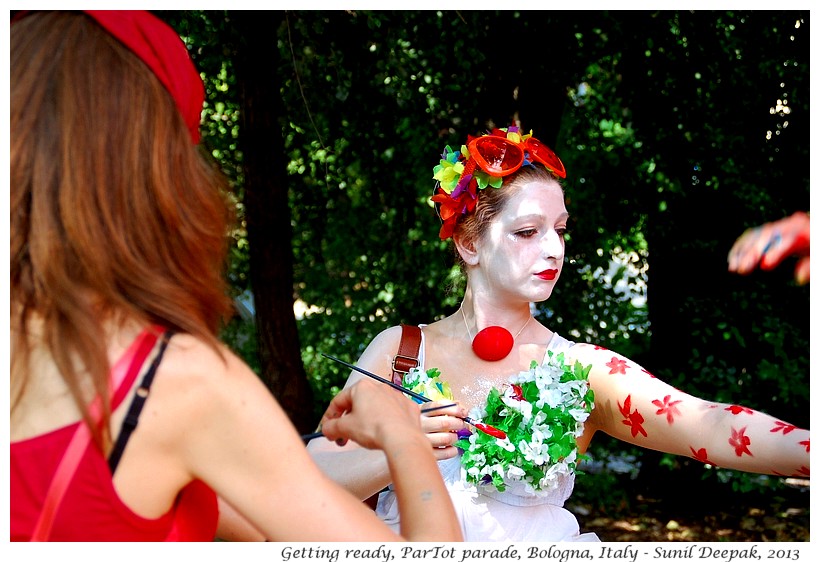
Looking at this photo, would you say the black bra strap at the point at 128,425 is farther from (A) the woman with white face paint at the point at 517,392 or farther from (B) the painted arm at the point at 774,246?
(B) the painted arm at the point at 774,246

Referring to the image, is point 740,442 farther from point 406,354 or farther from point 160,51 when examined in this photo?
point 160,51

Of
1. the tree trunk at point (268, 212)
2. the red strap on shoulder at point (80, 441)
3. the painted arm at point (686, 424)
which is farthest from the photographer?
the tree trunk at point (268, 212)

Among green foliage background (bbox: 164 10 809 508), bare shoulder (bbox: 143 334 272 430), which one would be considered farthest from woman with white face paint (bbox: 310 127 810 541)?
green foliage background (bbox: 164 10 809 508)

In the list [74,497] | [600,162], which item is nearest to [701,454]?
[74,497]

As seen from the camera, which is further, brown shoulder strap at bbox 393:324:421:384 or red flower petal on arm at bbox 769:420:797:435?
brown shoulder strap at bbox 393:324:421:384

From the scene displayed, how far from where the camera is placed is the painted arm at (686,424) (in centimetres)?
231

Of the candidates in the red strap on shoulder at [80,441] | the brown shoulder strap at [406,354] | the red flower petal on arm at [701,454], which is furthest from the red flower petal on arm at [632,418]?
the red strap on shoulder at [80,441]

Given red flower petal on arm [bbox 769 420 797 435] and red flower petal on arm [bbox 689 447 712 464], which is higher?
red flower petal on arm [bbox 769 420 797 435]

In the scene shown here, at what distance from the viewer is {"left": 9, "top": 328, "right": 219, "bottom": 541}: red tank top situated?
1322 millimetres

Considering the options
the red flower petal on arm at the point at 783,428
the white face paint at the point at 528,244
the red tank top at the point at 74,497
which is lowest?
the red flower petal on arm at the point at 783,428

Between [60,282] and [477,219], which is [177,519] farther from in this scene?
[477,219]

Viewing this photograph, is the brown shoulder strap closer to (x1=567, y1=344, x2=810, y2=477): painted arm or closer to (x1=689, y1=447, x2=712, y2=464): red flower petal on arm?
(x1=567, y1=344, x2=810, y2=477): painted arm

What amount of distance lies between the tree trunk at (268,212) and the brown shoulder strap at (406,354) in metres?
2.85

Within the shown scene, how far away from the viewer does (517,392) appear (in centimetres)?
267
